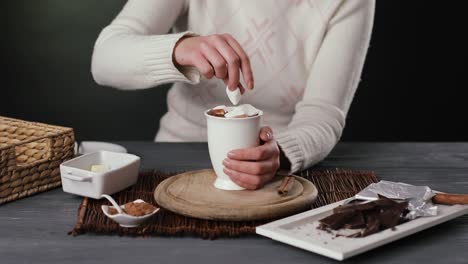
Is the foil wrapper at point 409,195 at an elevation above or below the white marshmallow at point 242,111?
below

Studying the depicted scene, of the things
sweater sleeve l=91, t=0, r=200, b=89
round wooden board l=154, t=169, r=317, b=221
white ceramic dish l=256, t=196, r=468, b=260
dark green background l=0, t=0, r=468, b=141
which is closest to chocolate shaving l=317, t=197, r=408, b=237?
white ceramic dish l=256, t=196, r=468, b=260

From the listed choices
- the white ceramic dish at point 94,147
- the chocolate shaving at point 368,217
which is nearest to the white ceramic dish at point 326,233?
the chocolate shaving at point 368,217

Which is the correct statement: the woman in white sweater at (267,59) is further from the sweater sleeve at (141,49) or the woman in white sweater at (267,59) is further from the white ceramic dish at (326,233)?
the white ceramic dish at (326,233)

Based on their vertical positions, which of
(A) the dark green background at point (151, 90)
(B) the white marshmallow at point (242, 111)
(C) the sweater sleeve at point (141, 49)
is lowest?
(A) the dark green background at point (151, 90)

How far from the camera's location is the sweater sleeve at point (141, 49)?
1.86m

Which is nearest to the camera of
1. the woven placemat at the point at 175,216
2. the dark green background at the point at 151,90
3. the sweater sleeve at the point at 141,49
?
the woven placemat at the point at 175,216

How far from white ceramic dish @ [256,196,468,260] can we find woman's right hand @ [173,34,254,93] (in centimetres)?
35

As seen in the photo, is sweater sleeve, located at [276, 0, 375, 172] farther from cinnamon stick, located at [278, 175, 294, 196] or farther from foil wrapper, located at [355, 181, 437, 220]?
foil wrapper, located at [355, 181, 437, 220]

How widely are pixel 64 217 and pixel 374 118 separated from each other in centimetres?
234

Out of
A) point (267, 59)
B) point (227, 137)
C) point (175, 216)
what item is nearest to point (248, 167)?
point (227, 137)

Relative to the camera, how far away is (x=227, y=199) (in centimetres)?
151

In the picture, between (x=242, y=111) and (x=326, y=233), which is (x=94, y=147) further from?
(x=326, y=233)

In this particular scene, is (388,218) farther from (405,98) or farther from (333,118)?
(405,98)

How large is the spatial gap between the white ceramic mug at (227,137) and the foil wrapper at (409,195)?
0.80ft
